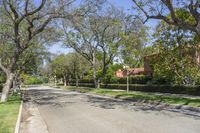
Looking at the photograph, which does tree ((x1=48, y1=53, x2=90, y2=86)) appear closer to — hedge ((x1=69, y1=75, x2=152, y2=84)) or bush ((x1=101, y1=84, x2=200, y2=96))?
hedge ((x1=69, y1=75, x2=152, y2=84))

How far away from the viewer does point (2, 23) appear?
28.4 m

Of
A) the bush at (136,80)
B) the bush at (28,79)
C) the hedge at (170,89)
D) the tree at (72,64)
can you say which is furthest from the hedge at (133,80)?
the tree at (72,64)

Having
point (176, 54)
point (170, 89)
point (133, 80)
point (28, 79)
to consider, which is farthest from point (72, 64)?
point (176, 54)

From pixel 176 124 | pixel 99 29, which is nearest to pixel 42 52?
pixel 99 29

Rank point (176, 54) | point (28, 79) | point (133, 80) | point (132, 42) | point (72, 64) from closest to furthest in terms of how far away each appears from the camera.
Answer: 1. point (176, 54)
2. point (132, 42)
3. point (133, 80)
4. point (28, 79)
5. point (72, 64)

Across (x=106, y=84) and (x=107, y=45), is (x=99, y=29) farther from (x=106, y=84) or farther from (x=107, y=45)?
(x=106, y=84)

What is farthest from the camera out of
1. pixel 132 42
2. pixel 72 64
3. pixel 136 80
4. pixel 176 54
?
pixel 72 64

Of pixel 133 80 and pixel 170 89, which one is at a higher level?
pixel 133 80

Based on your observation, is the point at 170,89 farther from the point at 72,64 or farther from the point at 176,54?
the point at 72,64

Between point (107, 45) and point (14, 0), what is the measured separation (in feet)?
75.7

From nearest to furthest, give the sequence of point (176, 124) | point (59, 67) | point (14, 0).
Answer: point (176, 124) < point (14, 0) < point (59, 67)

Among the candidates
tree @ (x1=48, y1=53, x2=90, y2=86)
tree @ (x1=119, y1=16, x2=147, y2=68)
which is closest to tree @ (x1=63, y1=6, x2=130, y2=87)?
tree @ (x1=119, y1=16, x2=147, y2=68)

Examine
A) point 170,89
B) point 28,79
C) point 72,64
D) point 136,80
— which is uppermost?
point 72,64

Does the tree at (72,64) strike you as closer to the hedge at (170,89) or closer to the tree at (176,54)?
the hedge at (170,89)
